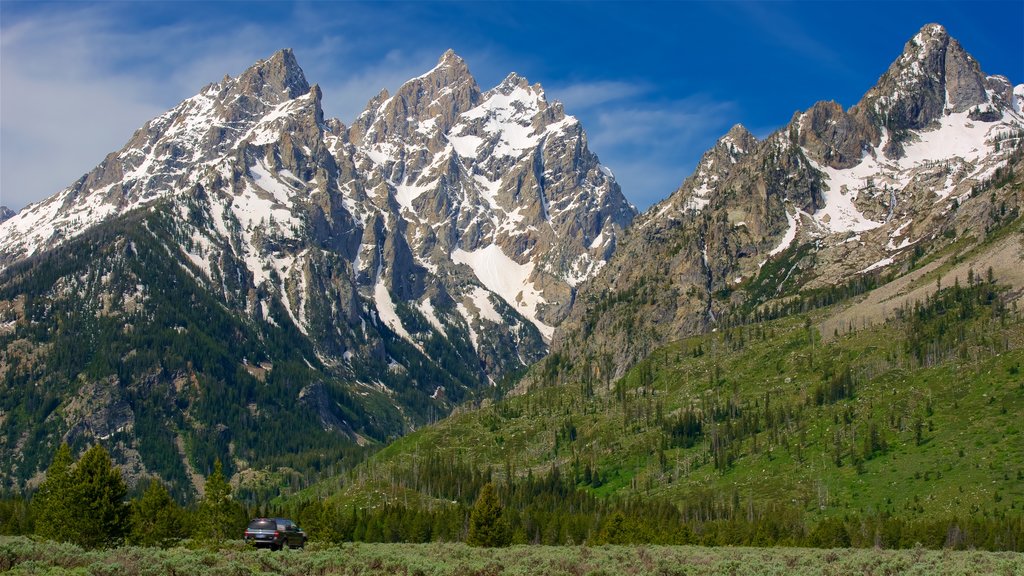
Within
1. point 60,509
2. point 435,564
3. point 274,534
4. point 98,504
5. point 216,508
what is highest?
point 216,508

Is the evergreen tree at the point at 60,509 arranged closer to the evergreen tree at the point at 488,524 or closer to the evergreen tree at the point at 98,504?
the evergreen tree at the point at 98,504

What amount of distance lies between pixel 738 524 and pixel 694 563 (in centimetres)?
14257

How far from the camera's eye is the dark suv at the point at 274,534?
210 ft

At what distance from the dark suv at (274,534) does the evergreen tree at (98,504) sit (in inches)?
791

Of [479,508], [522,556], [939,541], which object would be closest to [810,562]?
[522,556]

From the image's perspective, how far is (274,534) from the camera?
211 feet

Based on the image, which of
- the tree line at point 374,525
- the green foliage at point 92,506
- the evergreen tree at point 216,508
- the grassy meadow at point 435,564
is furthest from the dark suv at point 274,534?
the evergreen tree at point 216,508

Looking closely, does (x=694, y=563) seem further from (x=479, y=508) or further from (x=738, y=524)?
(x=738, y=524)

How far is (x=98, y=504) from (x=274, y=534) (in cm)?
2583

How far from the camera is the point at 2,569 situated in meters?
42.9

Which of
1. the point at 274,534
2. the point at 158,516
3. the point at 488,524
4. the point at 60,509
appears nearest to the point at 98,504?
the point at 60,509

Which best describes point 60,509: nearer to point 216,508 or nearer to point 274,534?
point 216,508

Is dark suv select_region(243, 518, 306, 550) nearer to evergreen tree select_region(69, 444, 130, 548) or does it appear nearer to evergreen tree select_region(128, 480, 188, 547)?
evergreen tree select_region(69, 444, 130, 548)

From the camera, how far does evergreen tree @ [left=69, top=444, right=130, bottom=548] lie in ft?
263
